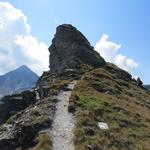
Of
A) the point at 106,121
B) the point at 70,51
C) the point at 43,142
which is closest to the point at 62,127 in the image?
the point at 43,142

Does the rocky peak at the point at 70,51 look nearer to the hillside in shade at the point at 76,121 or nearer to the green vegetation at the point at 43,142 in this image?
the hillside in shade at the point at 76,121

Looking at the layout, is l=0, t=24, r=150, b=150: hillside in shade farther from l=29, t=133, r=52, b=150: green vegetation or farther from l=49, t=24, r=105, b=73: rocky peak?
l=49, t=24, r=105, b=73: rocky peak

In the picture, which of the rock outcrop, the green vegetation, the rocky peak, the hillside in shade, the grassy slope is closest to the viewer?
the green vegetation

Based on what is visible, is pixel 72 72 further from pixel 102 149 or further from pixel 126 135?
pixel 102 149

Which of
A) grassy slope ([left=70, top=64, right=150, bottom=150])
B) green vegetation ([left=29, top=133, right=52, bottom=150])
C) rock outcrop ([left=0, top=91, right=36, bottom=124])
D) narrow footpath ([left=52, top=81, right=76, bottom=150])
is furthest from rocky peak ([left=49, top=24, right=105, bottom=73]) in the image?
green vegetation ([left=29, top=133, right=52, bottom=150])

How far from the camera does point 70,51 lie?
452ft

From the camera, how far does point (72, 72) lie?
358 feet

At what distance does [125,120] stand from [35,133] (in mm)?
17235

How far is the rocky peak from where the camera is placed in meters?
132

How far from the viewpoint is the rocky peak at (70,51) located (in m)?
132

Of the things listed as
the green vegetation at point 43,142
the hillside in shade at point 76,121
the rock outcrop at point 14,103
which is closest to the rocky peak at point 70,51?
the rock outcrop at point 14,103

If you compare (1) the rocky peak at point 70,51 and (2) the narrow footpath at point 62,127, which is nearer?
A: (2) the narrow footpath at point 62,127

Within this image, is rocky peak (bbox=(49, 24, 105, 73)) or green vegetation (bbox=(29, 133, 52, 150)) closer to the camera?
green vegetation (bbox=(29, 133, 52, 150))

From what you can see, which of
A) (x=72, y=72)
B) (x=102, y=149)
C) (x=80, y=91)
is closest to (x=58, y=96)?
(x=80, y=91)
